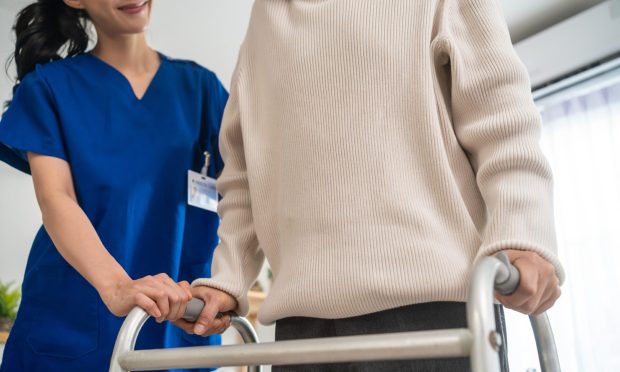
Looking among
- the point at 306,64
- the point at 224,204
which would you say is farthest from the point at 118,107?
the point at 306,64

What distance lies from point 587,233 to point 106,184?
238 centimetres

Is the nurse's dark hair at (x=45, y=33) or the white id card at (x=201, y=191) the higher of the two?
the nurse's dark hair at (x=45, y=33)

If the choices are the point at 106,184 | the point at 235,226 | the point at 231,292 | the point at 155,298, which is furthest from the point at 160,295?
the point at 106,184

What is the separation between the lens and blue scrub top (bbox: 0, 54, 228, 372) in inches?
46.1

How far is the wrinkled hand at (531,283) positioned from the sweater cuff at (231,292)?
407mm

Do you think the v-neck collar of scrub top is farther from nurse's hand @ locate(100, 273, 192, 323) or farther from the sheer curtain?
the sheer curtain

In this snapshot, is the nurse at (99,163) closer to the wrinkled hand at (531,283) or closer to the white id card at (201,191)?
the white id card at (201,191)

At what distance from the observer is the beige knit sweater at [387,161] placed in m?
0.76

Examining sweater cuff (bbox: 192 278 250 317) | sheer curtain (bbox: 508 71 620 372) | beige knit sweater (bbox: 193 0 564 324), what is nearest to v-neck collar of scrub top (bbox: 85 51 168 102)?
beige knit sweater (bbox: 193 0 564 324)

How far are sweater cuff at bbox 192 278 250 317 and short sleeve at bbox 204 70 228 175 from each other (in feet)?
1.42

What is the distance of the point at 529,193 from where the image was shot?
745 mm

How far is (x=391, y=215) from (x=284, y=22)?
16.2 inches

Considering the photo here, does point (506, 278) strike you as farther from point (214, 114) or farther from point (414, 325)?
point (214, 114)

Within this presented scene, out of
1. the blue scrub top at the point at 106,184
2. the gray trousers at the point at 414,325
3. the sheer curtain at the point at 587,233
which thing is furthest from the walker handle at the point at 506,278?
the sheer curtain at the point at 587,233
